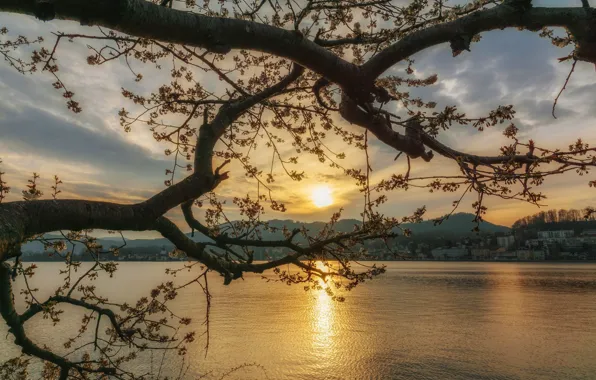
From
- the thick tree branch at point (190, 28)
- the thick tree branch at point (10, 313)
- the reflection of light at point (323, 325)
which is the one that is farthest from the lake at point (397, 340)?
the thick tree branch at point (190, 28)

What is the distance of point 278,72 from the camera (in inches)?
321

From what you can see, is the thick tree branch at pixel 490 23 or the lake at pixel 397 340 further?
the lake at pixel 397 340

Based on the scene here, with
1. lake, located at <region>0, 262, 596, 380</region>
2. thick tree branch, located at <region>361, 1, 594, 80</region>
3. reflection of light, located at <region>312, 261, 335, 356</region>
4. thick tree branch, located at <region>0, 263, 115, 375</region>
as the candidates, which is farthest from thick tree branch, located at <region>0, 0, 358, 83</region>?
reflection of light, located at <region>312, 261, 335, 356</region>

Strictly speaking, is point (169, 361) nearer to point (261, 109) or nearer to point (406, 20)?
point (261, 109)

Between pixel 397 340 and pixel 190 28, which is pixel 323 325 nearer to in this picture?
pixel 397 340

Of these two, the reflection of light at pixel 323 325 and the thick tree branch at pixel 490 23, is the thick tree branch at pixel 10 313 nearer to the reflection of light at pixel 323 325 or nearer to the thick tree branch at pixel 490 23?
the thick tree branch at pixel 490 23

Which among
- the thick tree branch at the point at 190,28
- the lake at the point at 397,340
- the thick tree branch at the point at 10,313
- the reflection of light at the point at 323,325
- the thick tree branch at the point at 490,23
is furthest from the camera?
the reflection of light at the point at 323,325

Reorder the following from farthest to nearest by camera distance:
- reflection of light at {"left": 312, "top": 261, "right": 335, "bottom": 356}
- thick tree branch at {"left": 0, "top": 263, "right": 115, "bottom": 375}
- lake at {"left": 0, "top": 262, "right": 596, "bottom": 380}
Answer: reflection of light at {"left": 312, "top": 261, "right": 335, "bottom": 356} < lake at {"left": 0, "top": 262, "right": 596, "bottom": 380} < thick tree branch at {"left": 0, "top": 263, "right": 115, "bottom": 375}

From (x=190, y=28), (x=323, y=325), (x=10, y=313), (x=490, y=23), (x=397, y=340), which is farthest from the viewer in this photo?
(x=323, y=325)

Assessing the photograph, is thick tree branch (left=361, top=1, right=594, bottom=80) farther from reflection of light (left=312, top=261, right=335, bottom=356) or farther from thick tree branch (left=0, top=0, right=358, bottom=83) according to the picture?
reflection of light (left=312, top=261, right=335, bottom=356)

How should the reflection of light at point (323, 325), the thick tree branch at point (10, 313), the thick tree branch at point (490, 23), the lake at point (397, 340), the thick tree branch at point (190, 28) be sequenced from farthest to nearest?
1. the reflection of light at point (323, 325)
2. the lake at point (397, 340)
3. the thick tree branch at point (10, 313)
4. the thick tree branch at point (490, 23)
5. the thick tree branch at point (190, 28)

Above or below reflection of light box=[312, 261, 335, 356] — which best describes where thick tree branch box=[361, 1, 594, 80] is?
above

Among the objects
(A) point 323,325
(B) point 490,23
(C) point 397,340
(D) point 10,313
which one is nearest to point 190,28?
(B) point 490,23

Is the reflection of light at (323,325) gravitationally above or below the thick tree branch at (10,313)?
below
